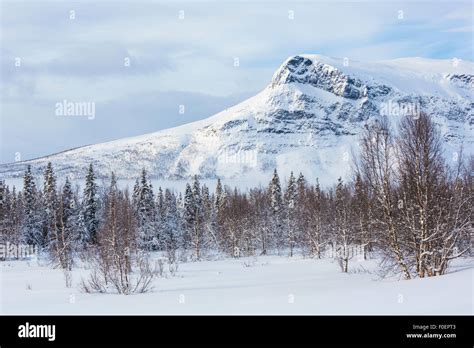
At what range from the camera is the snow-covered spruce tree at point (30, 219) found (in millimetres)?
63594

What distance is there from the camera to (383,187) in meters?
22.3

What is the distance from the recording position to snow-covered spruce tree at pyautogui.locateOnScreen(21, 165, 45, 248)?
63594 millimetres

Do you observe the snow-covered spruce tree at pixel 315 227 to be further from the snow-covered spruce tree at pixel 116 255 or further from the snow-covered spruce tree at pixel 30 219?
the snow-covered spruce tree at pixel 30 219

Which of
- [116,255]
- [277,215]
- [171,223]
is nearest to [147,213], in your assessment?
[171,223]

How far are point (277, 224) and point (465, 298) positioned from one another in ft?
210

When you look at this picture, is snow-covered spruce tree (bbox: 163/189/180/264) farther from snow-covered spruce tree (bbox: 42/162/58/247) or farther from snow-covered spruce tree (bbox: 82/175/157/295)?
snow-covered spruce tree (bbox: 82/175/157/295)

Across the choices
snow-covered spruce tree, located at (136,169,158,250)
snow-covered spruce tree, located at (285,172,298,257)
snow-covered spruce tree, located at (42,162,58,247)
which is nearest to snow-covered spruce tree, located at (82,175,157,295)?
snow-covered spruce tree, located at (42,162,58,247)

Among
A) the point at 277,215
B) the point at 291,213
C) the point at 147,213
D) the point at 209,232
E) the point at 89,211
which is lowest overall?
the point at 209,232

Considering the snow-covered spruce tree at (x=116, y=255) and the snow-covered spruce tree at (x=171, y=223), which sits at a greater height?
the snow-covered spruce tree at (x=116, y=255)

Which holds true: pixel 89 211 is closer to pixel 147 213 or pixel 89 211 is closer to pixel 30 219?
pixel 147 213

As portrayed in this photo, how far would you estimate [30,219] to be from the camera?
2527 inches

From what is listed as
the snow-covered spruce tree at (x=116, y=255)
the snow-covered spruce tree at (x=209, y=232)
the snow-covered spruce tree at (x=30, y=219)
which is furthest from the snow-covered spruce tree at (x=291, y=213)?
the snow-covered spruce tree at (x=116, y=255)

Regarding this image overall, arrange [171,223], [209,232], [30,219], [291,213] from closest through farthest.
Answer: [30,219]
[291,213]
[209,232]
[171,223]
